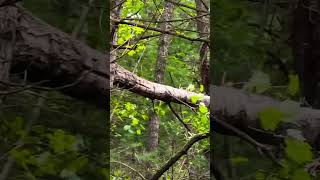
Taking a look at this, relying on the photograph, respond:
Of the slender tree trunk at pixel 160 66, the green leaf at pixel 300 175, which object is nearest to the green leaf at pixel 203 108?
the slender tree trunk at pixel 160 66

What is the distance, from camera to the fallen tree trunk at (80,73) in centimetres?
109

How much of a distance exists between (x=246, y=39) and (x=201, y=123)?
1.33 meters

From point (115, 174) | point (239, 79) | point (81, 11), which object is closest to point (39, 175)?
point (81, 11)

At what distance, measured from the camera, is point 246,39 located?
1172 mm

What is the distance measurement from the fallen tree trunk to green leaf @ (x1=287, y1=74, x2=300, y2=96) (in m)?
0.04

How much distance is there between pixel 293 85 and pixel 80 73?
46cm

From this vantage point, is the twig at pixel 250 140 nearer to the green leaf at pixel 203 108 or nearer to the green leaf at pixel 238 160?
the green leaf at pixel 238 160

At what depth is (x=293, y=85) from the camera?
1010mm

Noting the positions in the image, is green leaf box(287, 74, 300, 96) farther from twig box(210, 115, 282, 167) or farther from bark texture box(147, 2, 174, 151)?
bark texture box(147, 2, 174, 151)

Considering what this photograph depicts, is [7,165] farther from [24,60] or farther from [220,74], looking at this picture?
[220,74]

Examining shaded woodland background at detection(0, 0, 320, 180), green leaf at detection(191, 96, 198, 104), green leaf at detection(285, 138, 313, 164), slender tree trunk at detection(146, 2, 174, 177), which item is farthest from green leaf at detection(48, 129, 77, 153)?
slender tree trunk at detection(146, 2, 174, 177)

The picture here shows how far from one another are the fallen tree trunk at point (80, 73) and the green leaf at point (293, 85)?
0.13 feet

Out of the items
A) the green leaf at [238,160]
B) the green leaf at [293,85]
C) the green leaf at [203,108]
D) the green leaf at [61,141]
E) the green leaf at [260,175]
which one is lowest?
the green leaf at [260,175]

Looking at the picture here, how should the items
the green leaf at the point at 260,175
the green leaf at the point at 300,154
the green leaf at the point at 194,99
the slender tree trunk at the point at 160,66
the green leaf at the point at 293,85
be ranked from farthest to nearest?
the slender tree trunk at the point at 160,66
the green leaf at the point at 194,99
the green leaf at the point at 260,175
the green leaf at the point at 293,85
the green leaf at the point at 300,154
